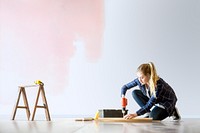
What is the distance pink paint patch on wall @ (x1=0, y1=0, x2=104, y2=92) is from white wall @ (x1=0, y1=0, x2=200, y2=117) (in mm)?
137

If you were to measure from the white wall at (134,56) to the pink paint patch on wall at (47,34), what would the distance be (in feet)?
0.45

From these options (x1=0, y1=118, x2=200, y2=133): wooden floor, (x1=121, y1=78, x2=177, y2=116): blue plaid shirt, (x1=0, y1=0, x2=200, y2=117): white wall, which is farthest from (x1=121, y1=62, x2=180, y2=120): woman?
(x1=0, y1=0, x2=200, y2=117): white wall

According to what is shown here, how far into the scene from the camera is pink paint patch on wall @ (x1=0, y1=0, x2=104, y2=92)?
5.76m

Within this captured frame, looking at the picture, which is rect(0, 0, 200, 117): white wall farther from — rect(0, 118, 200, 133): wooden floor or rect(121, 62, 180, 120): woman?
rect(0, 118, 200, 133): wooden floor

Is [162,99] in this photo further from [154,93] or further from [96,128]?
[96,128]

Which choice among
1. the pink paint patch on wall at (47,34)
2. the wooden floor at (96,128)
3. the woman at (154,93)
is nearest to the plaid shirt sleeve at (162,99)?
the woman at (154,93)

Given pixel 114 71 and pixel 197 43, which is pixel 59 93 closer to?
pixel 114 71

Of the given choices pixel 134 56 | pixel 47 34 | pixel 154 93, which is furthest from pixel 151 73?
pixel 47 34

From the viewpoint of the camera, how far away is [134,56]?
224 inches

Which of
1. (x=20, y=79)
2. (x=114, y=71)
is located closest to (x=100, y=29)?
(x=114, y=71)

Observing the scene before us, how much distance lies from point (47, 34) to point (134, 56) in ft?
4.97

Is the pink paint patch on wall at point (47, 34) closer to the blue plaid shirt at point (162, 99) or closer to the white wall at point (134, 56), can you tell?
the white wall at point (134, 56)

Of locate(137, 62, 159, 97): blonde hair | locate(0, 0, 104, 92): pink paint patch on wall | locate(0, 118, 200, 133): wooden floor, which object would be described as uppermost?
locate(0, 0, 104, 92): pink paint patch on wall

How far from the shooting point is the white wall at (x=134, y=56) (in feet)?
18.2
